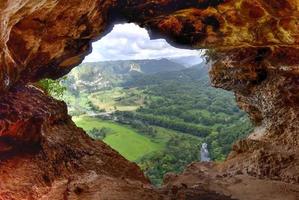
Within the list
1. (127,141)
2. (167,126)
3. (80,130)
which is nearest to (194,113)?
(167,126)

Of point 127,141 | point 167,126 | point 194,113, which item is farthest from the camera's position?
point 194,113

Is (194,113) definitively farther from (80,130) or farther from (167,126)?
(80,130)

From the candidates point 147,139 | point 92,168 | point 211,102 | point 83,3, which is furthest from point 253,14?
point 211,102

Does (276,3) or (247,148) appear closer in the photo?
(276,3)

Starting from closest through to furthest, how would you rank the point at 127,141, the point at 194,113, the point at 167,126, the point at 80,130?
the point at 80,130
the point at 127,141
the point at 167,126
the point at 194,113

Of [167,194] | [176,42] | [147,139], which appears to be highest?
[176,42]

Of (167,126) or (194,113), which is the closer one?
(167,126)

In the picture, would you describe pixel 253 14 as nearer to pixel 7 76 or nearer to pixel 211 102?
pixel 7 76
